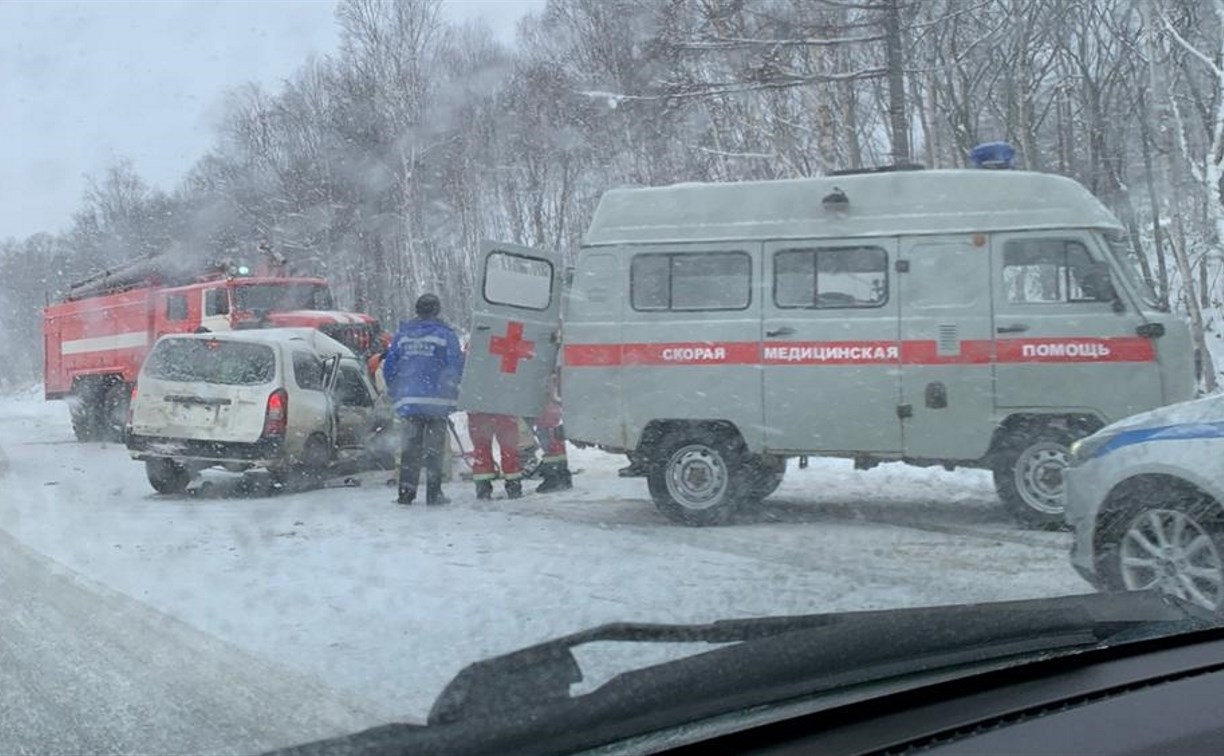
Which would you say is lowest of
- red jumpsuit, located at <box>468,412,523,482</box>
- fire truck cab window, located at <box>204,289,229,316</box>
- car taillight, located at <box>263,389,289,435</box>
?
red jumpsuit, located at <box>468,412,523,482</box>

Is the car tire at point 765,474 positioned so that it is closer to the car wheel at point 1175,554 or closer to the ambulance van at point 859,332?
the ambulance van at point 859,332

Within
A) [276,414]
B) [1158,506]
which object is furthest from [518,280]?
[1158,506]

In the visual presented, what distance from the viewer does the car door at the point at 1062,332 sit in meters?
7.99

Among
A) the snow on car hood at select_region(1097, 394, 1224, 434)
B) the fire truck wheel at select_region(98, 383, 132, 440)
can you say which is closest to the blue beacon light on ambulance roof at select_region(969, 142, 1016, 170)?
the snow on car hood at select_region(1097, 394, 1224, 434)

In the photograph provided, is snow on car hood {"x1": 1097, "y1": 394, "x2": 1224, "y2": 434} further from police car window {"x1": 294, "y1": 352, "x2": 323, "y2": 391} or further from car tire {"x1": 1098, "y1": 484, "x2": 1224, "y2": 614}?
police car window {"x1": 294, "y1": 352, "x2": 323, "y2": 391}

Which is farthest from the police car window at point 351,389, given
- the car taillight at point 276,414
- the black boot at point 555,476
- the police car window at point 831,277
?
the police car window at point 831,277

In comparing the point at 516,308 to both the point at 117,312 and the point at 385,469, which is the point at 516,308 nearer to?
the point at 385,469

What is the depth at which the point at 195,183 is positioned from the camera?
287 inches

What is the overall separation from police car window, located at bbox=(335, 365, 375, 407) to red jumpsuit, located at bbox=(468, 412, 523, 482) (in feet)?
5.97

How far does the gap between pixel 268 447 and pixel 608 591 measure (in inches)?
192

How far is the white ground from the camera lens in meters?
5.04

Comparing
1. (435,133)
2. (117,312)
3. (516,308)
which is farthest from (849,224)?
(117,312)

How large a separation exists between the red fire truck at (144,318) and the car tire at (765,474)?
4120 millimetres

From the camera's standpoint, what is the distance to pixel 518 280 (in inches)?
377
